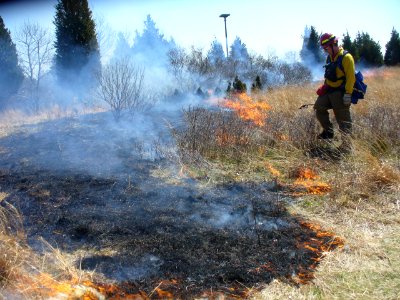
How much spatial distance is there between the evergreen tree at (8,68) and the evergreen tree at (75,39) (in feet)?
5.86

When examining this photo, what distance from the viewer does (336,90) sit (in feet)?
18.4

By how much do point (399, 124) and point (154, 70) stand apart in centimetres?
944

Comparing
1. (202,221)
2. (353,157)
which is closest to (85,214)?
(202,221)

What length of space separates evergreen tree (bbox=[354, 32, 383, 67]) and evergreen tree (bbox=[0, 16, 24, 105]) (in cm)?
2320

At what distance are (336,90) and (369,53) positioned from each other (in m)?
24.8

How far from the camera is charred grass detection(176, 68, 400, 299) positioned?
2.42 m

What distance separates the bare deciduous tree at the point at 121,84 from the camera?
311 inches

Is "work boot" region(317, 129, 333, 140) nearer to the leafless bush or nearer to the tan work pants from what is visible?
the tan work pants

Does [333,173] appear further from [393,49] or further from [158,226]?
[393,49]

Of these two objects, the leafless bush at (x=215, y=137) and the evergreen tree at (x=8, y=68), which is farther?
the evergreen tree at (x=8, y=68)

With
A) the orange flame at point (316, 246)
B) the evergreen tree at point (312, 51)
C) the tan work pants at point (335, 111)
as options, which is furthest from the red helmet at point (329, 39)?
the evergreen tree at point (312, 51)

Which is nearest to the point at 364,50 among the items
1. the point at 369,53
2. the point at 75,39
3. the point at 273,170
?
the point at 369,53

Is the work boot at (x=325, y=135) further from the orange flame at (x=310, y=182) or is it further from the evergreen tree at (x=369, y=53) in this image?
the evergreen tree at (x=369, y=53)

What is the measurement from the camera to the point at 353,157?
4676 millimetres
